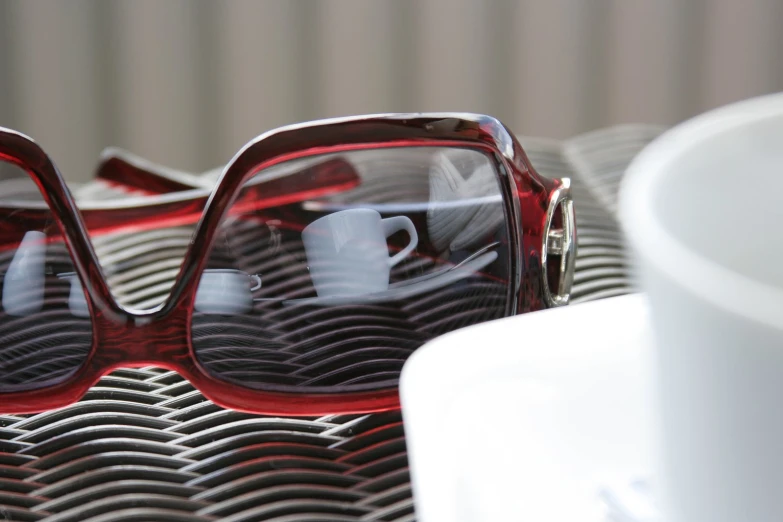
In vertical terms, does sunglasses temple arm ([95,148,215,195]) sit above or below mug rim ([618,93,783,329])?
below

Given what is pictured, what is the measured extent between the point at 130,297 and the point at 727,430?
0.19 m

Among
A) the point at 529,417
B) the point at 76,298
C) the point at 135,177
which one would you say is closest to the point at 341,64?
the point at 135,177

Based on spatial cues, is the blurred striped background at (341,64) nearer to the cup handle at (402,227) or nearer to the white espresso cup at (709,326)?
the cup handle at (402,227)

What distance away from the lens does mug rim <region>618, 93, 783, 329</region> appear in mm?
49

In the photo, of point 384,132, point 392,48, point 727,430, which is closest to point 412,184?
point 384,132

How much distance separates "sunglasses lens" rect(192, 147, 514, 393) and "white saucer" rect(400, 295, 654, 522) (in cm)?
8

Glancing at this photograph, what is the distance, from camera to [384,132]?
0.60 ft

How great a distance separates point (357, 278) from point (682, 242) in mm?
118

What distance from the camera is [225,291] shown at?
0.18 meters

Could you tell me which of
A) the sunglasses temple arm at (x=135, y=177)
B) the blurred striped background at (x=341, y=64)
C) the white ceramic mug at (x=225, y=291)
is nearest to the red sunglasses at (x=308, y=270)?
the white ceramic mug at (x=225, y=291)

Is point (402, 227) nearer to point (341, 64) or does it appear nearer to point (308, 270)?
point (308, 270)

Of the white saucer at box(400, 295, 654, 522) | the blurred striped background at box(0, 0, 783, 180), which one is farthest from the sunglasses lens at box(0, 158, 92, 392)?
the blurred striped background at box(0, 0, 783, 180)

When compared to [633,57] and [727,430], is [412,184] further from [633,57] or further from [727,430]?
[633,57]

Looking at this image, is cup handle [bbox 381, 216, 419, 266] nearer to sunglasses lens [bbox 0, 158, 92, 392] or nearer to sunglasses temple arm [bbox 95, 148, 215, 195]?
sunglasses lens [bbox 0, 158, 92, 392]
